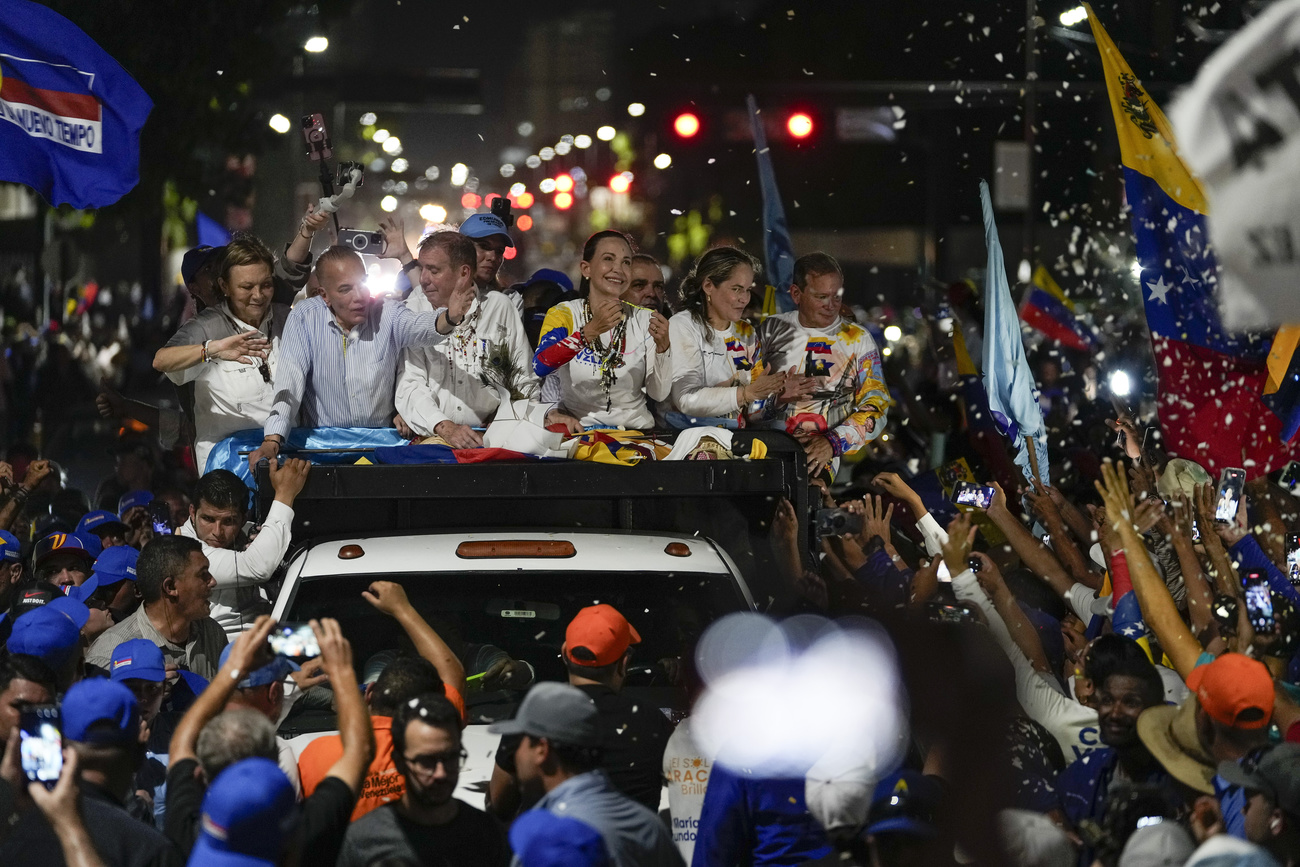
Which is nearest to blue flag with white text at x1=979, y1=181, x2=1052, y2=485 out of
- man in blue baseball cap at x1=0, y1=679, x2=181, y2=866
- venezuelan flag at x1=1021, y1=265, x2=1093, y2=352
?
man in blue baseball cap at x1=0, y1=679, x2=181, y2=866

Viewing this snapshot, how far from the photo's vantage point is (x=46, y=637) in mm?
5008

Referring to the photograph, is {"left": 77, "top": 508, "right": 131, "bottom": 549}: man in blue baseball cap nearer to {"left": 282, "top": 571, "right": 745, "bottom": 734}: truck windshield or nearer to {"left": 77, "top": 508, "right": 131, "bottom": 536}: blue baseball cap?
{"left": 77, "top": 508, "right": 131, "bottom": 536}: blue baseball cap

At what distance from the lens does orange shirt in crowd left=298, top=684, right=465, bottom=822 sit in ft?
14.5

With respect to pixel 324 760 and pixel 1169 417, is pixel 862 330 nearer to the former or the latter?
pixel 1169 417

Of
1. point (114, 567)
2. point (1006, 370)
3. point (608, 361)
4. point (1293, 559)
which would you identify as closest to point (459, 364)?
point (608, 361)

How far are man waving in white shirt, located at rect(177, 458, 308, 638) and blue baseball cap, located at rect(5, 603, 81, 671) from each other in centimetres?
128

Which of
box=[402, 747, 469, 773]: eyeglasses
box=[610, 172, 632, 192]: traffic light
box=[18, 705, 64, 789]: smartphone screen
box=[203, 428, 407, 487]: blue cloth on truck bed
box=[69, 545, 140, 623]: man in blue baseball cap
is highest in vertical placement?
box=[610, 172, 632, 192]: traffic light

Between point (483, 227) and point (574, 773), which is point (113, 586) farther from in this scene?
point (574, 773)

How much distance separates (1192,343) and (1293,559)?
1.29 m

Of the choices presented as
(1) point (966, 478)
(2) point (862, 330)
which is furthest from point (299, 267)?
(1) point (966, 478)

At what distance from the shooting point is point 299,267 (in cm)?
867

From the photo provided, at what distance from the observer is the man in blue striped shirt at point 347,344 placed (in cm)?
747

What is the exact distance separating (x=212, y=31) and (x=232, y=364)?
1127 cm

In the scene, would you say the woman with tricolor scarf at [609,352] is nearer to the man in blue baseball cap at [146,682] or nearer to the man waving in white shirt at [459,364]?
the man waving in white shirt at [459,364]
